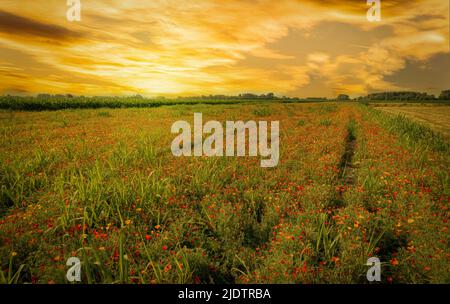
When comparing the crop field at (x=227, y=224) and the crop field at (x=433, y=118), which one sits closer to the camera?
the crop field at (x=227, y=224)

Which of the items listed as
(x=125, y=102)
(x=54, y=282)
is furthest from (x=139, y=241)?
(x=125, y=102)

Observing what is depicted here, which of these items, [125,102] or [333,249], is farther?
[125,102]

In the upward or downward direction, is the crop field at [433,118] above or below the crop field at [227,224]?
above

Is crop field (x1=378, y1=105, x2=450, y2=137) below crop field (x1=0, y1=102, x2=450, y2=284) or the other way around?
the other way around

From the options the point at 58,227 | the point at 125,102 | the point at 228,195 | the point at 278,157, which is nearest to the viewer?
the point at 58,227

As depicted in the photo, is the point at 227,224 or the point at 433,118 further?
the point at 433,118

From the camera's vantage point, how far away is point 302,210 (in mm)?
4879

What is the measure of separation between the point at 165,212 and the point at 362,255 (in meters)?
2.95

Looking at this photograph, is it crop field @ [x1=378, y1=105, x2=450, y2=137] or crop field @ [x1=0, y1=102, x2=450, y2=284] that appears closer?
crop field @ [x1=0, y1=102, x2=450, y2=284]

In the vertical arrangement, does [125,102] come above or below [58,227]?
above

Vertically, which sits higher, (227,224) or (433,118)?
(433,118)
